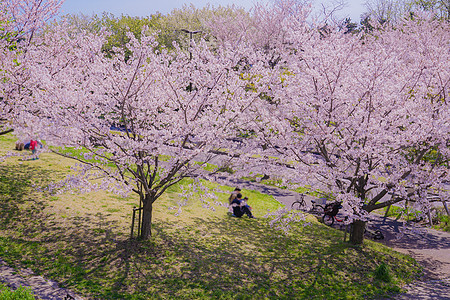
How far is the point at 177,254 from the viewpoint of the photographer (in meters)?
9.19

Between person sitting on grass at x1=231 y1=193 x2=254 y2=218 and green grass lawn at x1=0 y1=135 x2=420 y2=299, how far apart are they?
0.35 meters

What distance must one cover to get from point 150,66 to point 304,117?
15.8 ft

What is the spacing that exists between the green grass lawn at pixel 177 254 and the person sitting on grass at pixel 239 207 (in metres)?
0.35

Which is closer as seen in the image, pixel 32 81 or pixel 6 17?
pixel 32 81

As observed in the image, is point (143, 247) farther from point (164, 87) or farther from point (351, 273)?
point (351, 273)

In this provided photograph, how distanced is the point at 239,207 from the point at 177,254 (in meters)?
4.38

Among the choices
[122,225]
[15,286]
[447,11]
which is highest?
[447,11]

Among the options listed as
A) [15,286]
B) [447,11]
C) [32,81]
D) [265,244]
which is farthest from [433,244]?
[447,11]

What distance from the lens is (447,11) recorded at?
38969 millimetres

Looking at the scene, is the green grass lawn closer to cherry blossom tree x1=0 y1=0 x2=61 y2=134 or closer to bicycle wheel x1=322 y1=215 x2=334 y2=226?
bicycle wheel x1=322 y1=215 x2=334 y2=226

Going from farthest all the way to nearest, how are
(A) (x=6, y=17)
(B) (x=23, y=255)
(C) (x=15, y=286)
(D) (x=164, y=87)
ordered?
(A) (x=6, y=17), (D) (x=164, y=87), (B) (x=23, y=255), (C) (x=15, y=286)

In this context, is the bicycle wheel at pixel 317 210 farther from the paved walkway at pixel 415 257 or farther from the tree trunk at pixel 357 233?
the tree trunk at pixel 357 233

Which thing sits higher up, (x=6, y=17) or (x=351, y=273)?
(x=6, y=17)

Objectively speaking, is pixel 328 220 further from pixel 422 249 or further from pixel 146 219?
pixel 146 219
